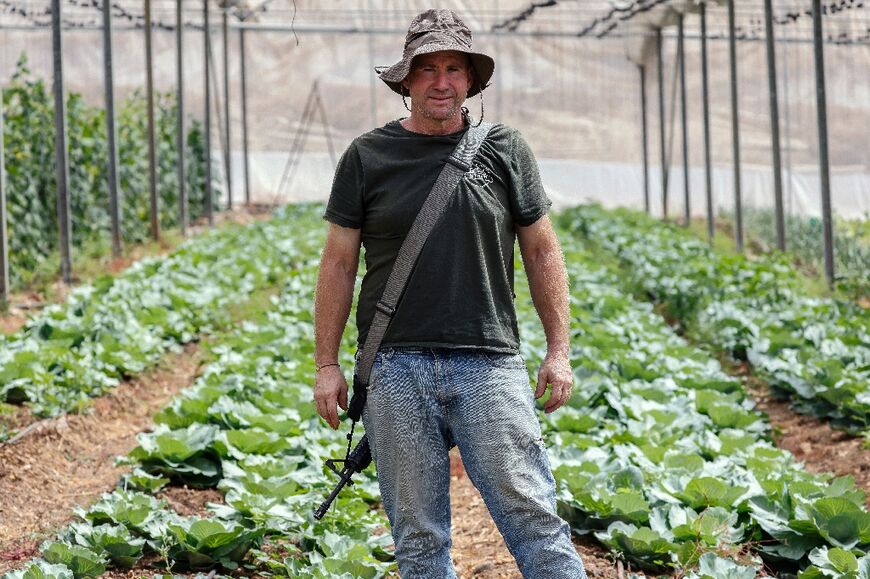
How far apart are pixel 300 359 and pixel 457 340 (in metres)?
5.11

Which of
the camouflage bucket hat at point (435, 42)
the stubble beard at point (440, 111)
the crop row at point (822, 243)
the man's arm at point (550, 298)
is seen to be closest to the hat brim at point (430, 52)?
the camouflage bucket hat at point (435, 42)

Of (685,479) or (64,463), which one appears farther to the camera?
(64,463)

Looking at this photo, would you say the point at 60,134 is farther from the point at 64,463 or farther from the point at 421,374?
the point at 421,374

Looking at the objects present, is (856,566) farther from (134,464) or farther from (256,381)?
(256,381)

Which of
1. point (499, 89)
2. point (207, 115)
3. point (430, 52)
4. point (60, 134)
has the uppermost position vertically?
point (499, 89)

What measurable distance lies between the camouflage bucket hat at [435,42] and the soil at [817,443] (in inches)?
126

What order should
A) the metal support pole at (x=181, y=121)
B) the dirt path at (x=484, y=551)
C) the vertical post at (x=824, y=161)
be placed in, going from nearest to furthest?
the dirt path at (x=484, y=551) < the vertical post at (x=824, y=161) < the metal support pole at (x=181, y=121)

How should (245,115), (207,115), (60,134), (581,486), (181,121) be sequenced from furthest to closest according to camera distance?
(245,115) → (207,115) → (181,121) → (60,134) → (581,486)

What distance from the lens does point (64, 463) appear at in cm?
686

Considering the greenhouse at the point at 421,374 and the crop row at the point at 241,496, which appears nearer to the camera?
the greenhouse at the point at 421,374

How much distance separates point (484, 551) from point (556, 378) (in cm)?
181

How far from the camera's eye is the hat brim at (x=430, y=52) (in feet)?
11.8

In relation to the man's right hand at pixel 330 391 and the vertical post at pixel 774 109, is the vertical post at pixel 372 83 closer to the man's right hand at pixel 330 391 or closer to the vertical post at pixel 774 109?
the vertical post at pixel 774 109

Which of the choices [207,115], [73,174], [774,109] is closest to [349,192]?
[774,109]
